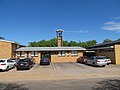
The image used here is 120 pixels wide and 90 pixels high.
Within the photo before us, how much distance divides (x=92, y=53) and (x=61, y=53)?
10289mm

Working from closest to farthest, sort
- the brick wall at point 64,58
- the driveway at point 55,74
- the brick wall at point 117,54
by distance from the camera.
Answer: the driveway at point 55,74 → the brick wall at point 117,54 → the brick wall at point 64,58

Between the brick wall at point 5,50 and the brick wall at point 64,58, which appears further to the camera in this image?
the brick wall at point 64,58

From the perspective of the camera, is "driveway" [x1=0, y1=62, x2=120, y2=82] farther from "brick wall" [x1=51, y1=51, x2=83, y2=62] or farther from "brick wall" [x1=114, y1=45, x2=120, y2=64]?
"brick wall" [x1=51, y1=51, x2=83, y2=62]

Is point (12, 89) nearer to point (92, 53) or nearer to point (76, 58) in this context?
point (76, 58)

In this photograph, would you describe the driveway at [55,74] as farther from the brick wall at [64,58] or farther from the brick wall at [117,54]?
the brick wall at [64,58]

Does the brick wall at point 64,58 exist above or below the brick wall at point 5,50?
below

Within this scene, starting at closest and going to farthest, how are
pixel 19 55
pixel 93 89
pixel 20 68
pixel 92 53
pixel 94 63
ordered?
1. pixel 93 89
2. pixel 20 68
3. pixel 94 63
4. pixel 19 55
5. pixel 92 53

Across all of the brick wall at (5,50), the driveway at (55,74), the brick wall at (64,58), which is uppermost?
the brick wall at (5,50)

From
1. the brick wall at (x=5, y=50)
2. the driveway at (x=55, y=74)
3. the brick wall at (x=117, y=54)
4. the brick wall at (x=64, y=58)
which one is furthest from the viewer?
the brick wall at (x=64, y=58)

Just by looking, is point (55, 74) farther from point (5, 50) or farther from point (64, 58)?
point (64, 58)

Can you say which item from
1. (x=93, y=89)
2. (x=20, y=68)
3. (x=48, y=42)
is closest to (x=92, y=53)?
(x=20, y=68)

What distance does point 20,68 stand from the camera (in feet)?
81.0

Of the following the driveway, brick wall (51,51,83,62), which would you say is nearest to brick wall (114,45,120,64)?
the driveway

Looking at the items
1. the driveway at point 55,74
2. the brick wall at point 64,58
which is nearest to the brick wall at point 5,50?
the brick wall at point 64,58
